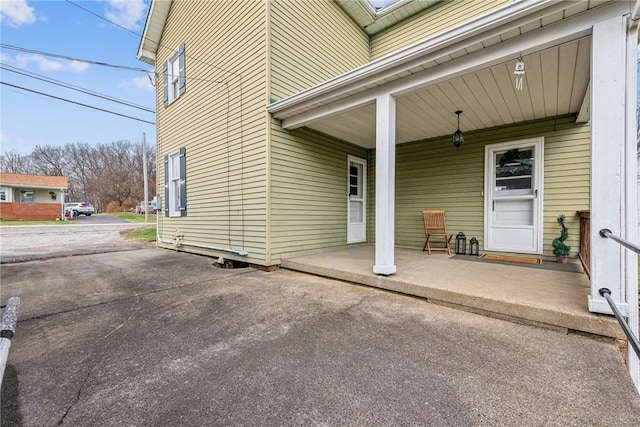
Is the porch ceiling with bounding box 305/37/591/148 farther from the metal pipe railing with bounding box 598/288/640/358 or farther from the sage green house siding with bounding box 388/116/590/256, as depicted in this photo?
the metal pipe railing with bounding box 598/288/640/358

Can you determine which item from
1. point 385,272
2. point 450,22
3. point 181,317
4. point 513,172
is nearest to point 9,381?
point 181,317

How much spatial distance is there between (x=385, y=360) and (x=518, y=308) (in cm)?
138

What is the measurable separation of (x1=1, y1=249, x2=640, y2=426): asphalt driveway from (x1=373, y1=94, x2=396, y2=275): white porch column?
0.49 meters

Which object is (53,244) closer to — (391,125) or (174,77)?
(174,77)

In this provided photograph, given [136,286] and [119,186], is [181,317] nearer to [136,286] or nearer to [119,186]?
[136,286]

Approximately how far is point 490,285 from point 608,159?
1.48 metres

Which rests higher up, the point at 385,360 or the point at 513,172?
the point at 513,172

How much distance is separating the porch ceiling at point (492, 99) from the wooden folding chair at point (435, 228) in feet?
5.26

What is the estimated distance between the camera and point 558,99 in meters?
3.68


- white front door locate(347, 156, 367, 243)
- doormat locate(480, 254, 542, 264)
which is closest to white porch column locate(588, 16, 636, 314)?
doormat locate(480, 254, 542, 264)

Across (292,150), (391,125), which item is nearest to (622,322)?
(391,125)

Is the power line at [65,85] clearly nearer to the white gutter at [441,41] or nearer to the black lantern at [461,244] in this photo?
the white gutter at [441,41]

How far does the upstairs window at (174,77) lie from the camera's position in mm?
6488

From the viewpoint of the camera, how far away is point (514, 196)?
4.69 metres
